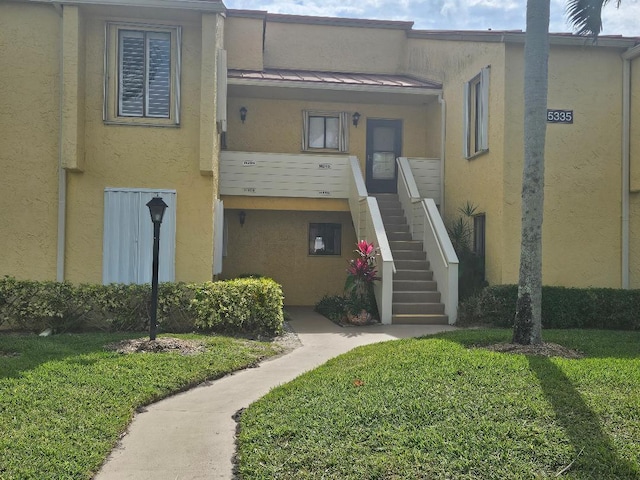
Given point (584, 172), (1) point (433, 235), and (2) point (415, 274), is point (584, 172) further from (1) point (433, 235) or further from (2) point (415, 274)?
(2) point (415, 274)

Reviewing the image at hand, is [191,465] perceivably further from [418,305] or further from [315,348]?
[418,305]

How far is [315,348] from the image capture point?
9531 mm

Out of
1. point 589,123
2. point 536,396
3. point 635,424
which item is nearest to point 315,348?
point 536,396

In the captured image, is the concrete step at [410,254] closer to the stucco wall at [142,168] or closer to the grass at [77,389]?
the stucco wall at [142,168]

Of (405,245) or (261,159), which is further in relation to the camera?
(261,159)

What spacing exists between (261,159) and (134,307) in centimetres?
580

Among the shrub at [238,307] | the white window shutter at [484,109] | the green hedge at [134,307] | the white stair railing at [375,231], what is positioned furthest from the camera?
the white window shutter at [484,109]

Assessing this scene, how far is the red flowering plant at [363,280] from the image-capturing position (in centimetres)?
1227

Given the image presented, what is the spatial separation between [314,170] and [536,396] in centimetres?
1030

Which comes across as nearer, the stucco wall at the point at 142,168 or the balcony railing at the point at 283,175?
the stucco wall at the point at 142,168

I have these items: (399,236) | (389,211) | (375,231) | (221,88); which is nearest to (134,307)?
(221,88)

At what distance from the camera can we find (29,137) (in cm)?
1088

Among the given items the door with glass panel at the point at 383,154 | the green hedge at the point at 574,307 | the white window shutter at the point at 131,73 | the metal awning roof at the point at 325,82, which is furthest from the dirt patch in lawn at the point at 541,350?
the door with glass panel at the point at 383,154

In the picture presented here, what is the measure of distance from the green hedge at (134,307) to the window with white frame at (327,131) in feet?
23.7
